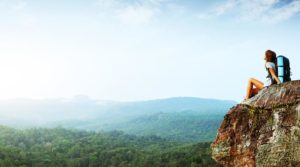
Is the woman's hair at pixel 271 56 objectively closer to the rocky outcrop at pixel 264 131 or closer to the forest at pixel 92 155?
the rocky outcrop at pixel 264 131

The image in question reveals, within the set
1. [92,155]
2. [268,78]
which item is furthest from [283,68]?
[92,155]

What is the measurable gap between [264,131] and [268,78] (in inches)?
51.7

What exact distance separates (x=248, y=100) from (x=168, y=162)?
72.2 m

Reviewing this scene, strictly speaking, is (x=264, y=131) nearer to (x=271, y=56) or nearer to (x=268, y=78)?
(x=268, y=78)

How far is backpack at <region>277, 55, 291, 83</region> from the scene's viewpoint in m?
7.15

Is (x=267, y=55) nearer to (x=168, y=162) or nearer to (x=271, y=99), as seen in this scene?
(x=271, y=99)

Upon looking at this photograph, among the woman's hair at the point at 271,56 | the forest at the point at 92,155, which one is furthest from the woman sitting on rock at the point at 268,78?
the forest at the point at 92,155

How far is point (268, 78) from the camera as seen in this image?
24.2 ft

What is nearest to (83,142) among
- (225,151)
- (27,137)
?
(27,137)

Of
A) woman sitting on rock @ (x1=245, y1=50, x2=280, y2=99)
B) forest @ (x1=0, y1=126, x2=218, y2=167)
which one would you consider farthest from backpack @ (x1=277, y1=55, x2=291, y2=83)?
forest @ (x1=0, y1=126, x2=218, y2=167)

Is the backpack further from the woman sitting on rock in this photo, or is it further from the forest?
the forest

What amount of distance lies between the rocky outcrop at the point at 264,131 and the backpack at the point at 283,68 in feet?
1.22

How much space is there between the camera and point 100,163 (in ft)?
284

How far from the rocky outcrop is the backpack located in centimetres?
37
